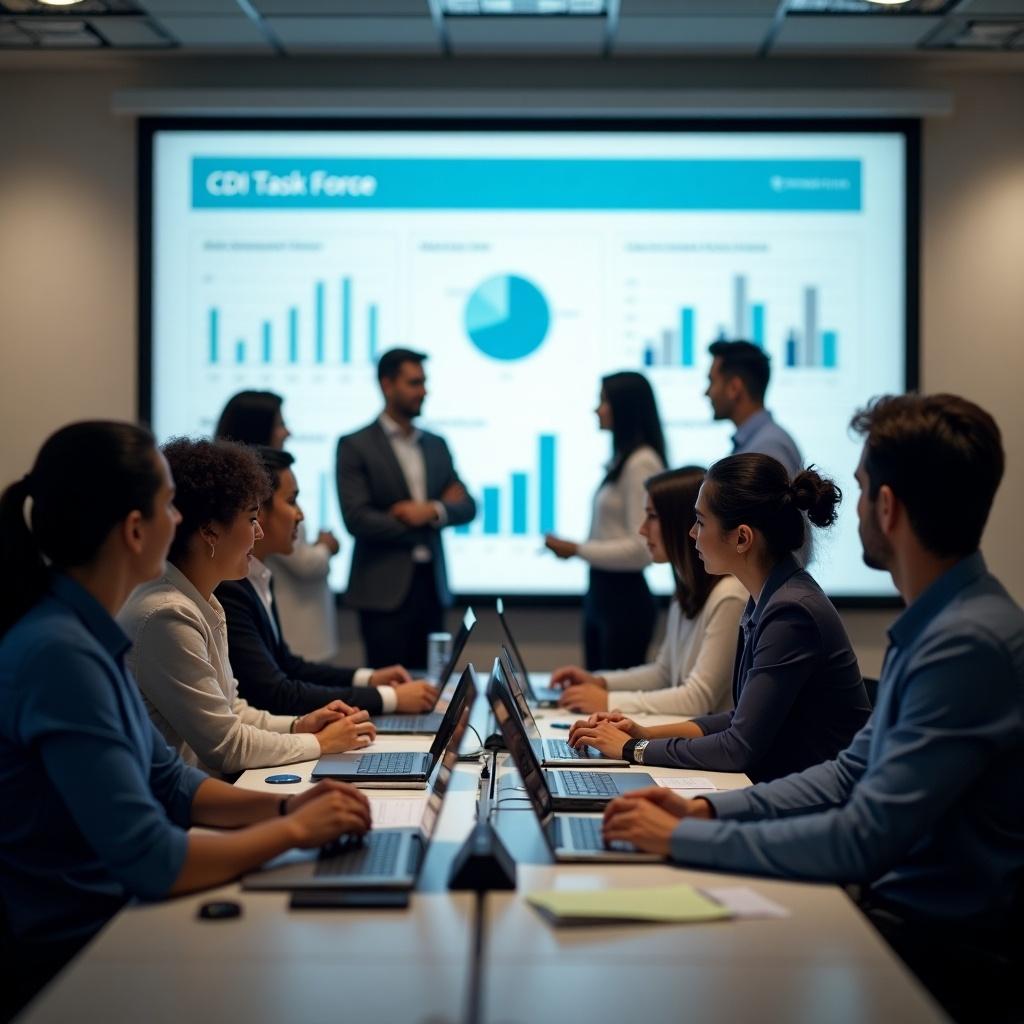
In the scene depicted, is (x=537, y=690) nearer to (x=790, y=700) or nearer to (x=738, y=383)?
(x=790, y=700)

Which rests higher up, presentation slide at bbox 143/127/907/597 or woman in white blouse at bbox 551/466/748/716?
presentation slide at bbox 143/127/907/597

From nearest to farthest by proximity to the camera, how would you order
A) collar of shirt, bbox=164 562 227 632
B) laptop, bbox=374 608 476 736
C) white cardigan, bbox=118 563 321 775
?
1. white cardigan, bbox=118 563 321 775
2. collar of shirt, bbox=164 562 227 632
3. laptop, bbox=374 608 476 736

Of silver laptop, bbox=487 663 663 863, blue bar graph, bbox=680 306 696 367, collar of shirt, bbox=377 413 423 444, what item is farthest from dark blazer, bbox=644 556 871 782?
blue bar graph, bbox=680 306 696 367

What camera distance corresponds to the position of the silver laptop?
1.87 m

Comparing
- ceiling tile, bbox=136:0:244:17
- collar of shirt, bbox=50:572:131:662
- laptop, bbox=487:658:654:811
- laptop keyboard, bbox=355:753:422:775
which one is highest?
ceiling tile, bbox=136:0:244:17

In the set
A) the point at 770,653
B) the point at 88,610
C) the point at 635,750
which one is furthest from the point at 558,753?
the point at 88,610

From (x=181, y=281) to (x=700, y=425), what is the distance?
240cm

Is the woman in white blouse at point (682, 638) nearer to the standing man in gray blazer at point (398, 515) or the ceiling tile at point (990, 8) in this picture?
the standing man in gray blazer at point (398, 515)

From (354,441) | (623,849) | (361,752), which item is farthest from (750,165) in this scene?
(623,849)

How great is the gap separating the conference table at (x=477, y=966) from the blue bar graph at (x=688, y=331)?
3.98m

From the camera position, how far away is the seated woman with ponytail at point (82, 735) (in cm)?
163

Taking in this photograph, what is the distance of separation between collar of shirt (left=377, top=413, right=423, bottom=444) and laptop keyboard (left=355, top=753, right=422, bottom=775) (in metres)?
2.46

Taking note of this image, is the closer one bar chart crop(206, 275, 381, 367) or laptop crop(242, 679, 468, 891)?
laptop crop(242, 679, 468, 891)

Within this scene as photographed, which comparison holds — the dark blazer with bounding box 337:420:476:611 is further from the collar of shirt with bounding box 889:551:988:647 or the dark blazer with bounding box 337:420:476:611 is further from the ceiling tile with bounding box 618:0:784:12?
the collar of shirt with bounding box 889:551:988:647
